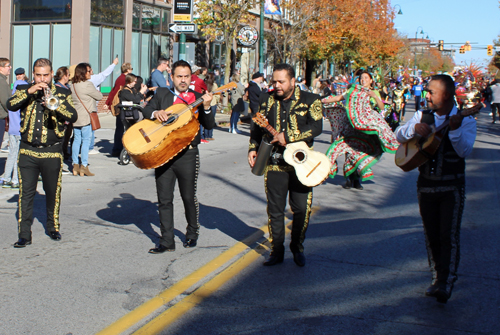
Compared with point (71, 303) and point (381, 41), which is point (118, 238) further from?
point (381, 41)

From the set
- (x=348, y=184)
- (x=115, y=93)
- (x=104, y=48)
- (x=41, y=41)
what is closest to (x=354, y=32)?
(x=104, y=48)

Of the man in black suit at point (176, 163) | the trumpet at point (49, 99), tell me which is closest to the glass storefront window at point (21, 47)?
the trumpet at point (49, 99)

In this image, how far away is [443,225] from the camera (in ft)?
15.5

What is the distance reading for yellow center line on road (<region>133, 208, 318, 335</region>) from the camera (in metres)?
4.16

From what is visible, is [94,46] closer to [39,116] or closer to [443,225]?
[39,116]

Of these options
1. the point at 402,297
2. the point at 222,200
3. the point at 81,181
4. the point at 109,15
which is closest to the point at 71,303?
the point at 402,297

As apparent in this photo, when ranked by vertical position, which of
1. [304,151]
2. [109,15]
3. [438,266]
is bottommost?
[438,266]

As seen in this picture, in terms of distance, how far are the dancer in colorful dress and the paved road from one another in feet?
1.86

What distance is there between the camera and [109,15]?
23.3m

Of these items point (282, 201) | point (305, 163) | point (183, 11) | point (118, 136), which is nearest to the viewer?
point (305, 163)

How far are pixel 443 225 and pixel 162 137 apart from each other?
2551mm

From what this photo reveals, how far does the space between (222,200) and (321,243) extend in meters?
2.50

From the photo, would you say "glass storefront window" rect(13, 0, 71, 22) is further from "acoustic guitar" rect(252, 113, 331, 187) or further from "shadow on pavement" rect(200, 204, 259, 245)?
"acoustic guitar" rect(252, 113, 331, 187)

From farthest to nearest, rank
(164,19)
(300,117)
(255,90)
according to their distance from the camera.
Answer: (164,19) < (255,90) < (300,117)
